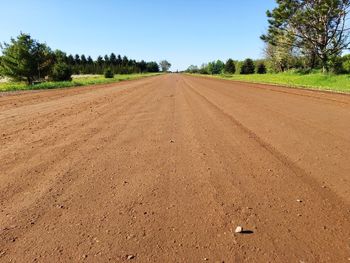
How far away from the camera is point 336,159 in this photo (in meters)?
5.62

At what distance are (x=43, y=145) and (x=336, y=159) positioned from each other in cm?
588

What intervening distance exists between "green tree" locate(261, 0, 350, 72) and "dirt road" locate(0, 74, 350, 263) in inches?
1303

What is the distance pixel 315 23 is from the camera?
3853 centimetres

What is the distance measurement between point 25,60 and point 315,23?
38.8m

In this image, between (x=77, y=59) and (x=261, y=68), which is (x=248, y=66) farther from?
(x=77, y=59)

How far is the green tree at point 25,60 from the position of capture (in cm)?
4609

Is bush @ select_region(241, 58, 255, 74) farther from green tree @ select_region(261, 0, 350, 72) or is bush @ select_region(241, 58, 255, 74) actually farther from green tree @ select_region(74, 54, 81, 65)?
green tree @ select_region(74, 54, 81, 65)

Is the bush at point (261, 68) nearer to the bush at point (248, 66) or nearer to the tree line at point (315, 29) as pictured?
the bush at point (248, 66)

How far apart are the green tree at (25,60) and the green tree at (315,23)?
33.7 meters

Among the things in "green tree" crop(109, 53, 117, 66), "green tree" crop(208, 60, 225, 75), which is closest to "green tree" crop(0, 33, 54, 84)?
"green tree" crop(208, 60, 225, 75)

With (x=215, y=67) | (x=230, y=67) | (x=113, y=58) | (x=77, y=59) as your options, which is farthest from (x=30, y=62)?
(x=113, y=58)

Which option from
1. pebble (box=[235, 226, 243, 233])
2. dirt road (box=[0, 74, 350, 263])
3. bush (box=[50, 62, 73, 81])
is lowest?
→ bush (box=[50, 62, 73, 81])

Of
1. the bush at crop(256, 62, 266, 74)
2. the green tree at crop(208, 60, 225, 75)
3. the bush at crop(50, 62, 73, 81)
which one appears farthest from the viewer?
the green tree at crop(208, 60, 225, 75)

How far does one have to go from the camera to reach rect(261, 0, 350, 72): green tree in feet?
117
